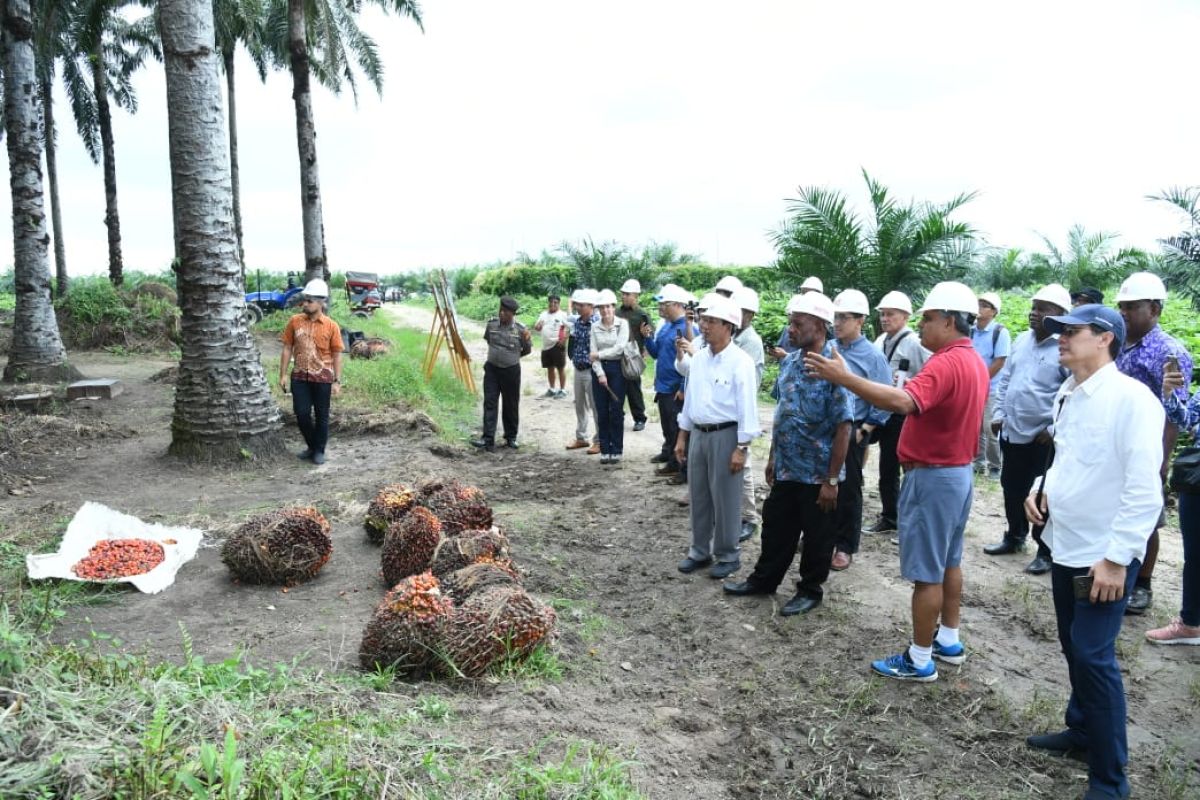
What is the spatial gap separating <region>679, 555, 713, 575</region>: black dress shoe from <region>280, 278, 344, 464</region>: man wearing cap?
4.40 m

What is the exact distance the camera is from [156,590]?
16.8 feet

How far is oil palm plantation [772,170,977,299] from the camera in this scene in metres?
14.4

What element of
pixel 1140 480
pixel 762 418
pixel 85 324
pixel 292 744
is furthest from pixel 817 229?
pixel 85 324

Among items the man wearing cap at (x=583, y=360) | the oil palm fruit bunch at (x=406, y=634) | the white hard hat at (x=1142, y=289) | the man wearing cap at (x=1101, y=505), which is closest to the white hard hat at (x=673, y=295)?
the man wearing cap at (x=583, y=360)

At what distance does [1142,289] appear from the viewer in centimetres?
498

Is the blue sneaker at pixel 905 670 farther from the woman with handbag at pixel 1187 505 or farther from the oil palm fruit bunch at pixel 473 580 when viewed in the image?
the oil palm fruit bunch at pixel 473 580

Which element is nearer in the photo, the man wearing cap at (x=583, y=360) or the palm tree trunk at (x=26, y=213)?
the man wearing cap at (x=583, y=360)

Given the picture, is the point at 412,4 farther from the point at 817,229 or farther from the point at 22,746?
the point at 22,746

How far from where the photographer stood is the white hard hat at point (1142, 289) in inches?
195

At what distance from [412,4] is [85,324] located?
11.5 m

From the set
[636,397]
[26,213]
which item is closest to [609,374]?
[636,397]

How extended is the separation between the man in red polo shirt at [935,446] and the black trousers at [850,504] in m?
1.74

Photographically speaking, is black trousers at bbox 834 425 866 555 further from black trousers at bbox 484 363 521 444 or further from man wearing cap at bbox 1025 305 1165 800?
black trousers at bbox 484 363 521 444

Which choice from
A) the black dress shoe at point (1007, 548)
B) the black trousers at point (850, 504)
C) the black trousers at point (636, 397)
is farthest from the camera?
the black trousers at point (636, 397)
